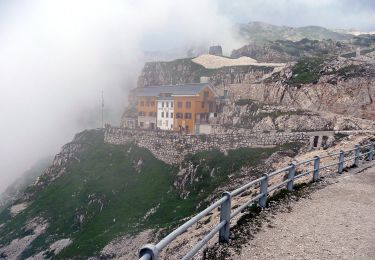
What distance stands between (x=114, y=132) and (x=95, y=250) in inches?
1767

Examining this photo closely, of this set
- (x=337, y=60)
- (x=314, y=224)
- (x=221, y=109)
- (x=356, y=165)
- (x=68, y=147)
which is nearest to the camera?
(x=314, y=224)

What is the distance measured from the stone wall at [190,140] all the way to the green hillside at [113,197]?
1.48 m

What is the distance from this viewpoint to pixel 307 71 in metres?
73.1

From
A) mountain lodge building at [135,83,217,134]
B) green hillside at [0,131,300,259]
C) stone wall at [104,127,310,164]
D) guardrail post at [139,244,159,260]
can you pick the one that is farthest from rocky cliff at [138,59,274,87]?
guardrail post at [139,244,159,260]

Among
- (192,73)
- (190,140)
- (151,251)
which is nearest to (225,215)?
(151,251)

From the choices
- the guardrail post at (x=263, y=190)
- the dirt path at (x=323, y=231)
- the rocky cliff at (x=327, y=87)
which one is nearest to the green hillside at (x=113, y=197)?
the rocky cliff at (x=327, y=87)

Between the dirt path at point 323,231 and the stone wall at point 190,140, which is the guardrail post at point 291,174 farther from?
the stone wall at point 190,140

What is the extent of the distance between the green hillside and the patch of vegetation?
77.3 feet

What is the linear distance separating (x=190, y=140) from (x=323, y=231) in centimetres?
5331

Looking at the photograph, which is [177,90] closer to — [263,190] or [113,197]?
[113,197]

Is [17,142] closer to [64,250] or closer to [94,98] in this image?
[94,98]

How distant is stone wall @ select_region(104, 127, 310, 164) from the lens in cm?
5528

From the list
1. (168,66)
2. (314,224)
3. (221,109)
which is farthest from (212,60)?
(314,224)

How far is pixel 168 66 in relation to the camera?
12700 cm
